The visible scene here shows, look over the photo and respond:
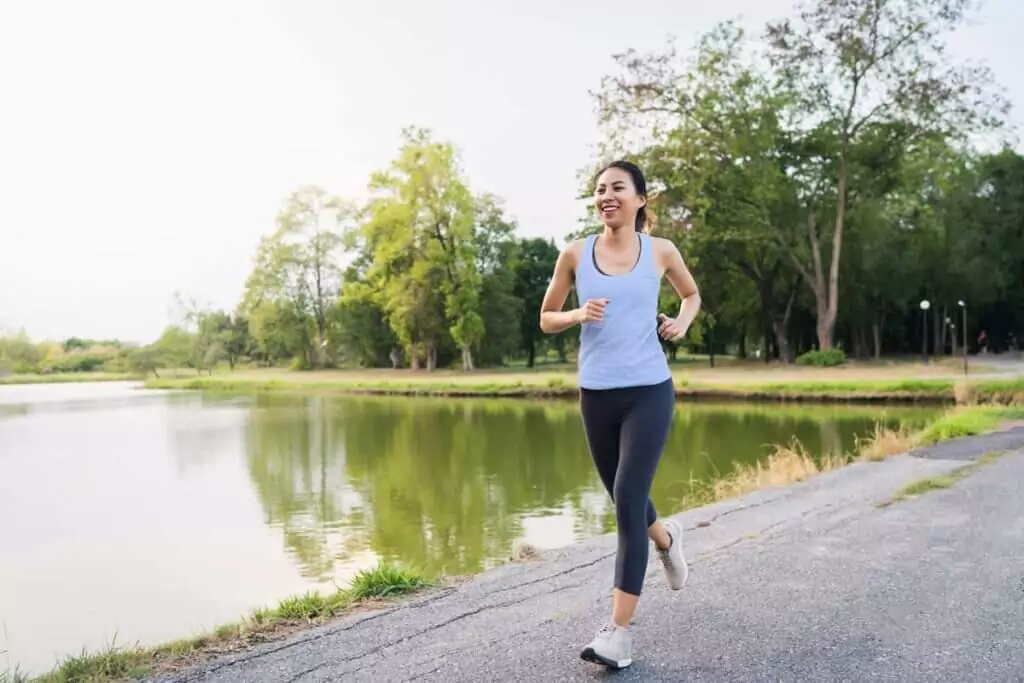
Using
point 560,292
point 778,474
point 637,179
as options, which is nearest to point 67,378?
point 778,474

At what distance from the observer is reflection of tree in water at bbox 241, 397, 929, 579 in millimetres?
9031

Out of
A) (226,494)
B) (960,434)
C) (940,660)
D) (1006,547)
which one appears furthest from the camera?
(226,494)

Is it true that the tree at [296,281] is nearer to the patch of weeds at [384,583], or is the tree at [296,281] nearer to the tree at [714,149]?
the tree at [714,149]

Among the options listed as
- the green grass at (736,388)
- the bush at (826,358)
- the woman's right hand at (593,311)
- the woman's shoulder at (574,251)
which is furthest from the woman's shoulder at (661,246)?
the bush at (826,358)

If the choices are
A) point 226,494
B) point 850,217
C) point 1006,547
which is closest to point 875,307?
point 850,217

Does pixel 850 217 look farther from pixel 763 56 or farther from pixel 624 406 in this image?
pixel 624 406

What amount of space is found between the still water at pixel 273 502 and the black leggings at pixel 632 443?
2828 mm

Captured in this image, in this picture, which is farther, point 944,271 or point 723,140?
point 944,271

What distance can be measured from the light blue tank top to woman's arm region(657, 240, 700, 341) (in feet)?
0.22

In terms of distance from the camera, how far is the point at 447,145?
44.8 metres

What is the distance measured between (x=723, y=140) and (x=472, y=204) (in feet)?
51.2

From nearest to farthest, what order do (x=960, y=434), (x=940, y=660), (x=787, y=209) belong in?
(x=940, y=660) < (x=960, y=434) < (x=787, y=209)

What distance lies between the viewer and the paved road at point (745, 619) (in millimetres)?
3045

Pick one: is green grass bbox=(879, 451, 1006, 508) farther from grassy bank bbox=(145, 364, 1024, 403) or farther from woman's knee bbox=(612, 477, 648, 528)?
grassy bank bbox=(145, 364, 1024, 403)
